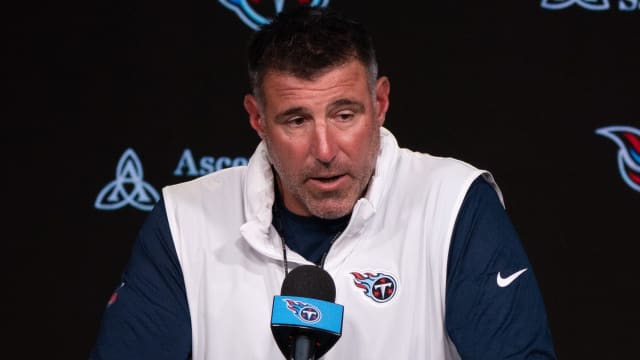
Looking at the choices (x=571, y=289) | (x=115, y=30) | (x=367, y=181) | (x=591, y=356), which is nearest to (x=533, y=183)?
(x=571, y=289)

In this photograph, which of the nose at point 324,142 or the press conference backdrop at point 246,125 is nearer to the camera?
the nose at point 324,142

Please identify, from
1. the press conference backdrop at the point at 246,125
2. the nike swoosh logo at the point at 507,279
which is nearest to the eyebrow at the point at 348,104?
the nike swoosh logo at the point at 507,279

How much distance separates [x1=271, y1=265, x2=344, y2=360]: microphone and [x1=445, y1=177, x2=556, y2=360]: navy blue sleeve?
0.40 meters

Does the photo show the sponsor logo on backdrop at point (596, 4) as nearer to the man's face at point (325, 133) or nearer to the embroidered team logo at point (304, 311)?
the man's face at point (325, 133)

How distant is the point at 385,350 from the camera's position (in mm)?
2260

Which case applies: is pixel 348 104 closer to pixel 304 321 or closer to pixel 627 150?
pixel 304 321

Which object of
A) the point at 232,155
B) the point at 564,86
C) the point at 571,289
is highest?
the point at 564,86

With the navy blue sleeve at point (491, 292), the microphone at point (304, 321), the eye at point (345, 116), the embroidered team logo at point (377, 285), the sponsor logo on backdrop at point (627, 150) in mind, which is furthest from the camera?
the sponsor logo on backdrop at point (627, 150)

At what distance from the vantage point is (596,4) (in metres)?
3.27

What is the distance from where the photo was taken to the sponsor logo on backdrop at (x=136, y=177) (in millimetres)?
3283

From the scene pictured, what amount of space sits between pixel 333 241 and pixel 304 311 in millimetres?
611

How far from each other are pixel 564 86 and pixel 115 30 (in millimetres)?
1307

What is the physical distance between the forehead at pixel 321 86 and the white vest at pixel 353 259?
10.1 inches

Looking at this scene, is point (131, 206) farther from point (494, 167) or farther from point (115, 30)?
point (494, 167)
